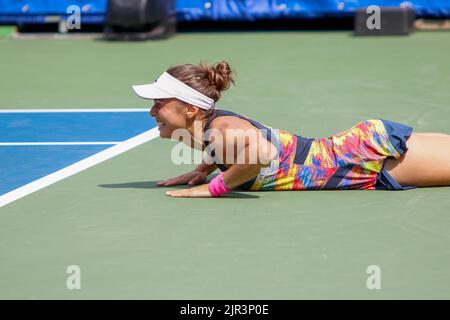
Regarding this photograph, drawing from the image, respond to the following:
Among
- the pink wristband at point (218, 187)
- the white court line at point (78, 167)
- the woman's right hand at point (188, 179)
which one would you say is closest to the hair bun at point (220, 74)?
the pink wristband at point (218, 187)

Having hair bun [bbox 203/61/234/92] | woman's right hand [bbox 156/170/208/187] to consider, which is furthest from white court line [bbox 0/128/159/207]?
hair bun [bbox 203/61/234/92]

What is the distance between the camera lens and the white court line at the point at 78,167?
6680mm

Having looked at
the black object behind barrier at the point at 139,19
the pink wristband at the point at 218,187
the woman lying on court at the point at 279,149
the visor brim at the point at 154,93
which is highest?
the black object behind barrier at the point at 139,19

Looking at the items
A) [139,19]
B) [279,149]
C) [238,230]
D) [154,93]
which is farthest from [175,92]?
[139,19]

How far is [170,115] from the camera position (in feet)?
21.1

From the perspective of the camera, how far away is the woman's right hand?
683 centimetres

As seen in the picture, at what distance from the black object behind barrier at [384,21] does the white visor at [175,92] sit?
23.8 ft

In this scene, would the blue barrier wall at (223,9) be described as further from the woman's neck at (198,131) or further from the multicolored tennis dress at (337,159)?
the woman's neck at (198,131)

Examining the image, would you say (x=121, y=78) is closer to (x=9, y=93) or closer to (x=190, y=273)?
(x=9, y=93)

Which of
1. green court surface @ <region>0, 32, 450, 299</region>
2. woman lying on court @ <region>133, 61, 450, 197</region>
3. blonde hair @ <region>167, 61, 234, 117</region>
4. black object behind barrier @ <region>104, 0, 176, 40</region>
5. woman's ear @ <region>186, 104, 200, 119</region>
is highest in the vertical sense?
black object behind barrier @ <region>104, 0, 176, 40</region>

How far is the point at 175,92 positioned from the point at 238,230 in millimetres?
1090

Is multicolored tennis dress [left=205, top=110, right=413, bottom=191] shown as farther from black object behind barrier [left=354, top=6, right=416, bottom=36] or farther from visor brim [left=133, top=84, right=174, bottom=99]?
black object behind barrier [left=354, top=6, right=416, bottom=36]

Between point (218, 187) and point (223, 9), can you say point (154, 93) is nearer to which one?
point (218, 187)

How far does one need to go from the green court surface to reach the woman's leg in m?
0.09
